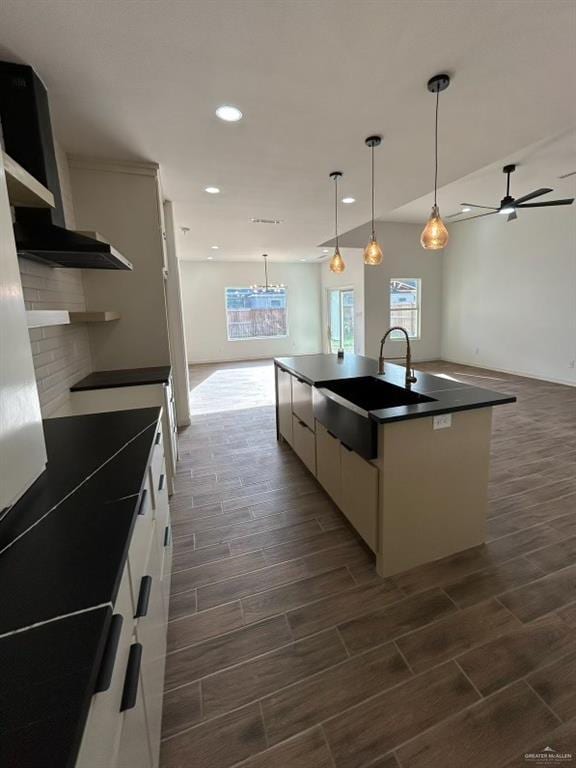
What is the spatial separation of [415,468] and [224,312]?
28.7ft

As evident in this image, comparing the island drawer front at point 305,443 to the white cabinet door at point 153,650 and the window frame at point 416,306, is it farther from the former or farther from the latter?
the window frame at point 416,306

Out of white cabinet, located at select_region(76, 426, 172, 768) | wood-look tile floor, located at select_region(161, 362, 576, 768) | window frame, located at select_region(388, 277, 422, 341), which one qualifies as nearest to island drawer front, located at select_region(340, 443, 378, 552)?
wood-look tile floor, located at select_region(161, 362, 576, 768)

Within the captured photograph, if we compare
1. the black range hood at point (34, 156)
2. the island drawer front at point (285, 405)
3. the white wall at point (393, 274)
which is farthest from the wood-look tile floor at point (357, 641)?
the white wall at point (393, 274)

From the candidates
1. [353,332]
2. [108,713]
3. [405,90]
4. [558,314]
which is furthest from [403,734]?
[353,332]

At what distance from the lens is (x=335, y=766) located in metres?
1.14

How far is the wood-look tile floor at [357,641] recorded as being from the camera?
1.21 meters

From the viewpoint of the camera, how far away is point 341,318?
9.62 meters

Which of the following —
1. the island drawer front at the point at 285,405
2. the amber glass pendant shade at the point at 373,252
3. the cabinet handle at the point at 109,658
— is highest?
the amber glass pendant shade at the point at 373,252

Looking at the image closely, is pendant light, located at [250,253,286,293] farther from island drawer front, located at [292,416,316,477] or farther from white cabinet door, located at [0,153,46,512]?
white cabinet door, located at [0,153,46,512]

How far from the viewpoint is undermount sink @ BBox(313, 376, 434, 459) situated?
185cm

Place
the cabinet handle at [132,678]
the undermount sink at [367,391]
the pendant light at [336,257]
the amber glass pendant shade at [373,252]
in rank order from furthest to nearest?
the pendant light at [336,257]
the amber glass pendant shade at [373,252]
the undermount sink at [367,391]
the cabinet handle at [132,678]

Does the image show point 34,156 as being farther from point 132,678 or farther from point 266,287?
point 266,287

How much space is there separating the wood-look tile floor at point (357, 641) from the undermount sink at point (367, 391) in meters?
0.83

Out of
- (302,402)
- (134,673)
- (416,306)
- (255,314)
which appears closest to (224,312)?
(255,314)
